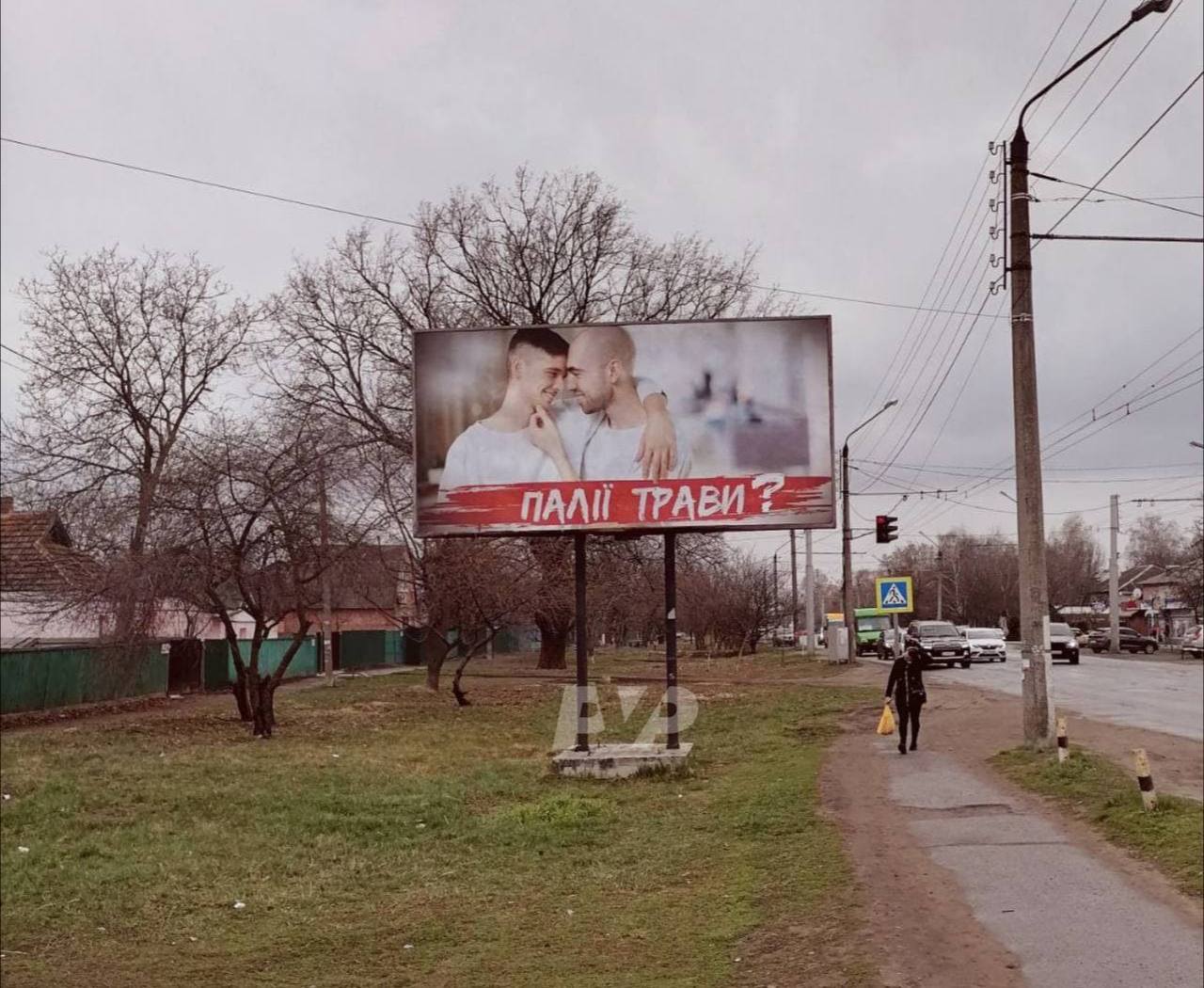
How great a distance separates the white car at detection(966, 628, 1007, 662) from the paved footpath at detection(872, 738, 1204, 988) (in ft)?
4.88

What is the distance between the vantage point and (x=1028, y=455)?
30.7ft

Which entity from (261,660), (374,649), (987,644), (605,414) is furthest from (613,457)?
(374,649)

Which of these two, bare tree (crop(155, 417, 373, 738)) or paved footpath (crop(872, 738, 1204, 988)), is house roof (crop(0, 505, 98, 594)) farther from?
paved footpath (crop(872, 738, 1204, 988))

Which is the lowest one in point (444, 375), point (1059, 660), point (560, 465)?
point (1059, 660)

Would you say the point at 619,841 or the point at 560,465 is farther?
the point at 560,465

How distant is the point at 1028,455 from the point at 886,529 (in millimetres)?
4353

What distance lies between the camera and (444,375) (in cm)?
1716

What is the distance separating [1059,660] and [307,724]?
21.9 meters

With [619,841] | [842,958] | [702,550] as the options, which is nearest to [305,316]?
[702,550]

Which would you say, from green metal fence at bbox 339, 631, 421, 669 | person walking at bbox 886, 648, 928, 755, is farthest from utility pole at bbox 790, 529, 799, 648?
person walking at bbox 886, 648, 928, 755

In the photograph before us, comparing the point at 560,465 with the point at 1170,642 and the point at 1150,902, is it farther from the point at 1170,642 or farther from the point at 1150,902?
the point at 1170,642

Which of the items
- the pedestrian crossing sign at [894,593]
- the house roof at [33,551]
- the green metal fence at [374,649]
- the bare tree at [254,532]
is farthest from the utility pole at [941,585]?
the green metal fence at [374,649]

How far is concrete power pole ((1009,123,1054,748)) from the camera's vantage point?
6246 millimetres

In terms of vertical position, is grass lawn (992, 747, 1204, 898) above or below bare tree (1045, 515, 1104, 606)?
below
